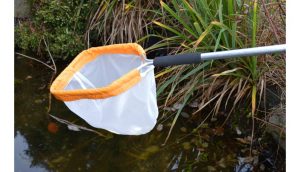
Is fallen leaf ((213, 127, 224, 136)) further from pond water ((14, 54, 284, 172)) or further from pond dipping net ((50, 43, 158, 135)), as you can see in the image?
pond dipping net ((50, 43, 158, 135))

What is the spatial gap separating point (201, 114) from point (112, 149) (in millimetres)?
681

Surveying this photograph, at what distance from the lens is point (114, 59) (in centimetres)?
173

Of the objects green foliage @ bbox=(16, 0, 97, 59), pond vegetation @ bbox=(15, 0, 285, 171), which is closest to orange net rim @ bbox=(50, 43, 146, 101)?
pond vegetation @ bbox=(15, 0, 285, 171)

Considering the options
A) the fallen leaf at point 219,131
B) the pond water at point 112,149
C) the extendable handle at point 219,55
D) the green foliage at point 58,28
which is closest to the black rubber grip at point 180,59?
the extendable handle at point 219,55

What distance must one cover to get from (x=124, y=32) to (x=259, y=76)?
126cm

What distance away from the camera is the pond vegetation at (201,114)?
2.56 m

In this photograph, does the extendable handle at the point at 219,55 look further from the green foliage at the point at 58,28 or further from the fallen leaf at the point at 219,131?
the green foliage at the point at 58,28

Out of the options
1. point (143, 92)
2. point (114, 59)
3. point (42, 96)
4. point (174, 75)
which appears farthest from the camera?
point (42, 96)

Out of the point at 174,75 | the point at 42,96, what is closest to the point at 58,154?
the point at 42,96

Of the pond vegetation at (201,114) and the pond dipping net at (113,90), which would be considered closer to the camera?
the pond dipping net at (113,90)

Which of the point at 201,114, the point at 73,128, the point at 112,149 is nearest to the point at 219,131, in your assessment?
the point at 201,114

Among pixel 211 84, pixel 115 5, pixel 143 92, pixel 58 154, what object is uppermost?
pixel 115 5

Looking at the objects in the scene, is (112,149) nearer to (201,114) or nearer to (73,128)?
(73,128)

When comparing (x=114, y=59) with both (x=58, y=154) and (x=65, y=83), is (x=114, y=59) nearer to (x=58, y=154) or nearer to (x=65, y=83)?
(x=65, y=83)
